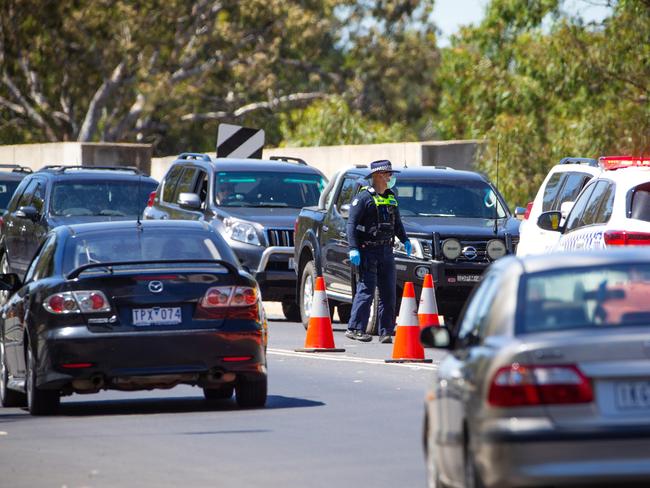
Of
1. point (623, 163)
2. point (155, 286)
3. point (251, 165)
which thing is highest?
point (623, 163)

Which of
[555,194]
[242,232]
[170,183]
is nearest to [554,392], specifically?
[555,194]

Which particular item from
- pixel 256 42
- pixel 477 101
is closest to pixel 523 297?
pixel 477 101

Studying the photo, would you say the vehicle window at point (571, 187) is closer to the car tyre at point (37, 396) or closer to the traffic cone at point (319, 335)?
the traffic cone at point (319, 335)

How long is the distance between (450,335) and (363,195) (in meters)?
10.2

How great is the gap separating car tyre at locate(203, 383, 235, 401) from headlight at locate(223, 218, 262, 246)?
8585mm

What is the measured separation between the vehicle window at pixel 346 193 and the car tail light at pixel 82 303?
28.3ft

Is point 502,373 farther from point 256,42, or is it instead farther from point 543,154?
point 256,42

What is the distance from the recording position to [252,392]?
523 inches

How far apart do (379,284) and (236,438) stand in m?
7.20

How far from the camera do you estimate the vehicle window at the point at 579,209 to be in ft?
56.4

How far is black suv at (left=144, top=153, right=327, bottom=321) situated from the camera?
22.8 meters

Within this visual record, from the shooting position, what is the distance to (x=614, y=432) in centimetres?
693

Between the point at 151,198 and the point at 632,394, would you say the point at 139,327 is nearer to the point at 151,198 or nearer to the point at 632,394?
the point at 632,394

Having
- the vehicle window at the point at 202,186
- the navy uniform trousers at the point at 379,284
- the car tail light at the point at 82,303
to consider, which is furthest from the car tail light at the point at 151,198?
the car tail light at the point at 82,303
